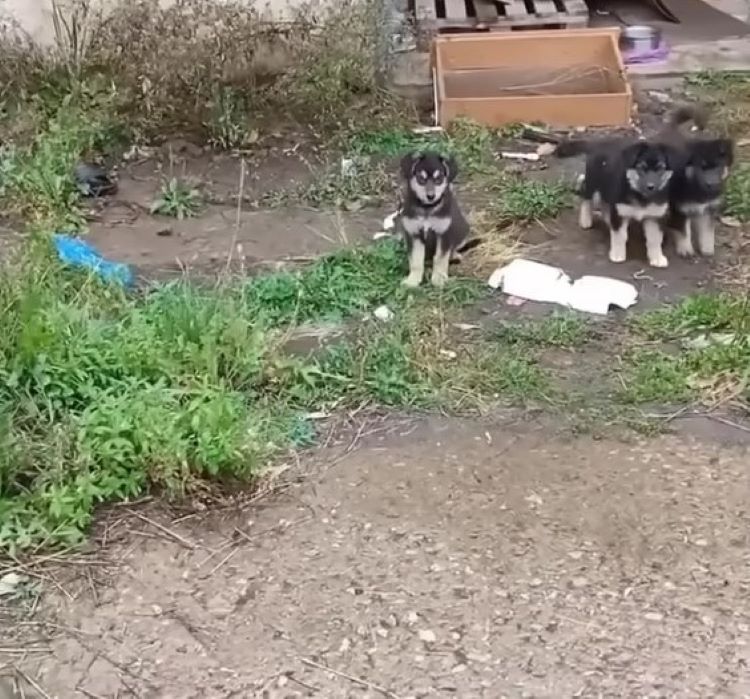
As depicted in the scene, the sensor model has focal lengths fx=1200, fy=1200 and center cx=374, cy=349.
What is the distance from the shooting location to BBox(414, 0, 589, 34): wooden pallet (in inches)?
326

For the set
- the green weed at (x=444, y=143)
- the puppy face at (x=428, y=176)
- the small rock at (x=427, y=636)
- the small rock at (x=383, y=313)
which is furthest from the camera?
the green weed at (x=444, y=143)

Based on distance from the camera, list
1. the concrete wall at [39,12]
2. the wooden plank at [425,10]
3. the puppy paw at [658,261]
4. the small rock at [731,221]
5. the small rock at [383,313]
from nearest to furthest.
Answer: the small rock at [383,313], the puppy paw at [658,261], the small rock at [731,221], the concrete wall at [39,12], the wooden plank at [425,10]

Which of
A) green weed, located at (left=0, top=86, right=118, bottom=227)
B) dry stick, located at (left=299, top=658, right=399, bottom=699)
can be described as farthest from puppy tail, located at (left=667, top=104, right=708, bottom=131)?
dry stick, located at (left=299, top=658, right=399, bottom=699)

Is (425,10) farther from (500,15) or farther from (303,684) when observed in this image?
(303,684)

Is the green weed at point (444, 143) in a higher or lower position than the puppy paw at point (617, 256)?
higher

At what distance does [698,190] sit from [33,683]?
3.49m

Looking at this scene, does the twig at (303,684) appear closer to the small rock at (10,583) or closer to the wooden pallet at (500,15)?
the small rock at (10,583)

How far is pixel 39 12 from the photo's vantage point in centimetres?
754

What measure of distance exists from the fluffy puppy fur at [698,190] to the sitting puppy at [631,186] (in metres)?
0.06

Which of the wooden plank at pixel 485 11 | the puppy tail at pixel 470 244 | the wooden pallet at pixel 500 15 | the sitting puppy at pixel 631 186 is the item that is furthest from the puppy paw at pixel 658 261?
the wooden plank at pixel 485 11

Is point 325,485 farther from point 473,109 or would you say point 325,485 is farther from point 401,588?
point 473,109

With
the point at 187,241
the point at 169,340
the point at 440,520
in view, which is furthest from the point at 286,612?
the point at 187,241

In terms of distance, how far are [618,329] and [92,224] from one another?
272 cm

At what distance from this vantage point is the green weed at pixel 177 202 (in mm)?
6039
